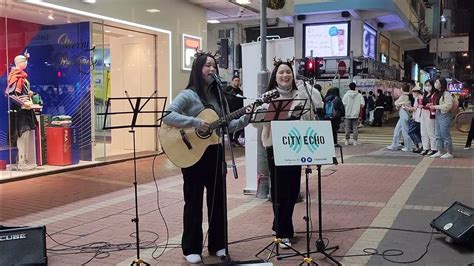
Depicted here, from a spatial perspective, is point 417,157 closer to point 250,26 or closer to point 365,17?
point 365,17

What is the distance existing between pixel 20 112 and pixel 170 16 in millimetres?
4915

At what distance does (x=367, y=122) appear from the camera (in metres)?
25.0

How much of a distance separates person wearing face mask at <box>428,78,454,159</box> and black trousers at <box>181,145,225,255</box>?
8.12m

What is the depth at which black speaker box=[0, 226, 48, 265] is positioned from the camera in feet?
14.6

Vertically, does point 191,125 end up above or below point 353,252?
above

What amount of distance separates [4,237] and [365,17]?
23063 millimetres

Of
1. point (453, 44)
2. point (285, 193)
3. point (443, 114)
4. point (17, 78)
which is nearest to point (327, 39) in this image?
point (443, 114)

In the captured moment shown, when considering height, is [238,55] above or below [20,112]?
above

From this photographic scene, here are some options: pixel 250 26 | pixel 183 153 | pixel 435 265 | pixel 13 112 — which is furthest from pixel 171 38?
pixel 250 26

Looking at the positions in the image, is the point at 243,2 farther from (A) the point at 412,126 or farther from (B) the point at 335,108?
(A) the point at 412,126

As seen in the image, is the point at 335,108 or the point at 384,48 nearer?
the point at 335,108

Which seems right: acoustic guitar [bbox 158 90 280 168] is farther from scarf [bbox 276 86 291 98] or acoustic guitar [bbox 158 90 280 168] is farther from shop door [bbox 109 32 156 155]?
shop door [bbox 109 32 156 155]

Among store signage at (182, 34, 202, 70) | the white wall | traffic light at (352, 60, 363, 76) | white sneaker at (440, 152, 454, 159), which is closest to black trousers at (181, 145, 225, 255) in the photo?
the white wall

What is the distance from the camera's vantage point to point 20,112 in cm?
976
